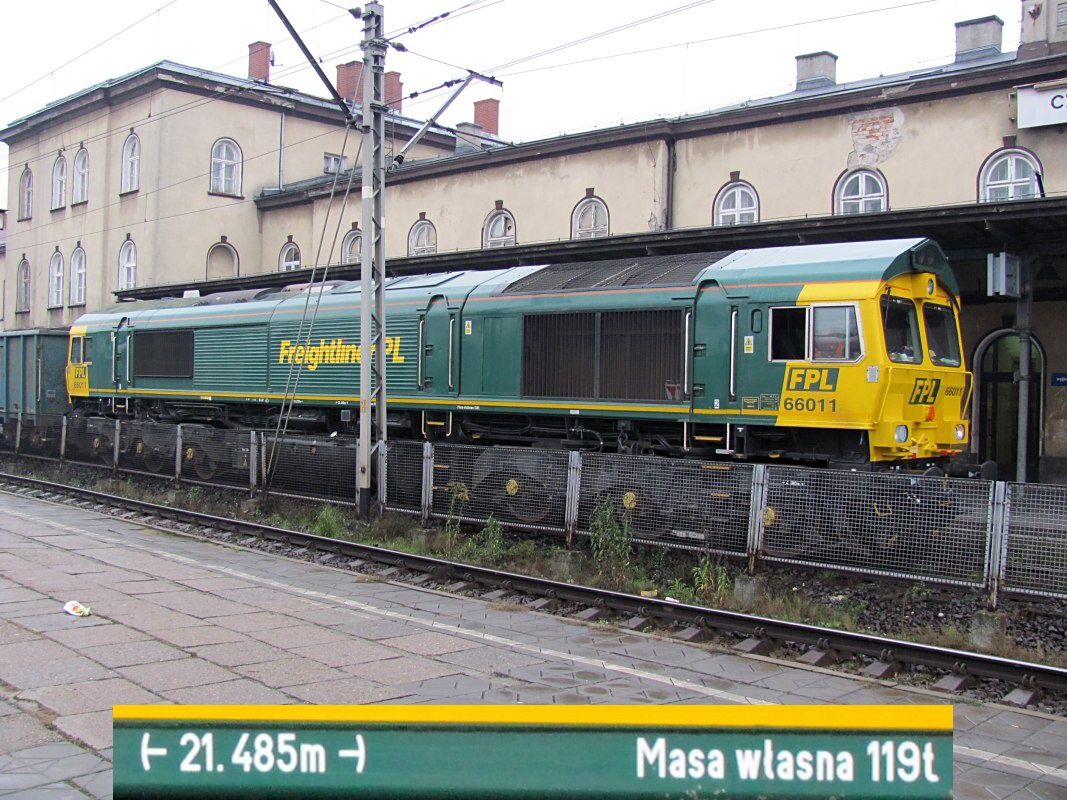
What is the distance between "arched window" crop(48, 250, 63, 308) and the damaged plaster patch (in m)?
34.1

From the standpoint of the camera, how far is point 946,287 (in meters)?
13.3

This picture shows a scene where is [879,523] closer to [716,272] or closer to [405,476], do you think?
[716,272]

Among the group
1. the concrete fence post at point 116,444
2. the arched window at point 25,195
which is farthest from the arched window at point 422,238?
the arched window at point 25,195

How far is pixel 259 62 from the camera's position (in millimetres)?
40281

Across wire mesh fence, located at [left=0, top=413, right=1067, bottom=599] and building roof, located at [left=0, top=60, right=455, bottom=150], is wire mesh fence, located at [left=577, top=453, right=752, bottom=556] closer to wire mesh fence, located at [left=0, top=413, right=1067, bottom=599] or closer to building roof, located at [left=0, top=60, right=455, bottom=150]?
wire mesh fence, located at [left=0, top=413, right=1067, bottom=599]

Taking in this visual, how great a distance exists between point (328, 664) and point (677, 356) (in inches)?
284

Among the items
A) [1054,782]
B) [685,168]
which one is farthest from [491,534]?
[685,168]

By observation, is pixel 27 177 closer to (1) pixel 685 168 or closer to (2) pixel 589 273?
(1) pixel 685 168

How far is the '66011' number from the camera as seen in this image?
475 inches

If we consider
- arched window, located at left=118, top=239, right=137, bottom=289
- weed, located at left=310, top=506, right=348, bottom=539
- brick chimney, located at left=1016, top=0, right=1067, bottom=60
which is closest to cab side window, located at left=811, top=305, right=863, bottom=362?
weed, located at left=310, top=506, right=348, bottom=539

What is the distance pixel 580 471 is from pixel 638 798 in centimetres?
985

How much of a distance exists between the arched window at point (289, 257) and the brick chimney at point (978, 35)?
22699mm

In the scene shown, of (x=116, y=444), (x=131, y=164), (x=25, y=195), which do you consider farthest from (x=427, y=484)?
(x=25, y=195)

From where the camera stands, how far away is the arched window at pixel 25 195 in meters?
45.1
